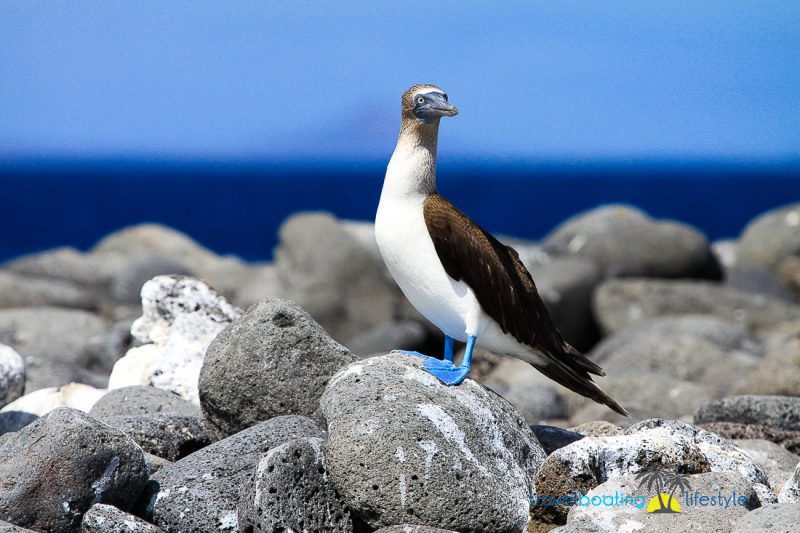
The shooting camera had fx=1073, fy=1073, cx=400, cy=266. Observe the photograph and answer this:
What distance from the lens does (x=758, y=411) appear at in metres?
8.81

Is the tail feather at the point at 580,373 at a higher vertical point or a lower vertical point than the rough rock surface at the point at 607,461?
higher

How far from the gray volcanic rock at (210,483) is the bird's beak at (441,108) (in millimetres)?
2166

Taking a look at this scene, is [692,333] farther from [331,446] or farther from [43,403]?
[331,446]

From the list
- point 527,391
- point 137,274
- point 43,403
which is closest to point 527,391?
point 527,391

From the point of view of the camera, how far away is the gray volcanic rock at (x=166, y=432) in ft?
23.4

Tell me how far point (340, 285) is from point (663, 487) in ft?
44.1

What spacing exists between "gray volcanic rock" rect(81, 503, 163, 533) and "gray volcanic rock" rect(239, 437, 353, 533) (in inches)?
22.3

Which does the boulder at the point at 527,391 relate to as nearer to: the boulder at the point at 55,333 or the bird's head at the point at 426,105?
the bird's head at the point at 426,105

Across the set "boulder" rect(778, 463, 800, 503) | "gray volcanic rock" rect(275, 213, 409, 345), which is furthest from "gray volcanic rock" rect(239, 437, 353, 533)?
"gray volcanic rock" rect(275, 213, 409, 345)

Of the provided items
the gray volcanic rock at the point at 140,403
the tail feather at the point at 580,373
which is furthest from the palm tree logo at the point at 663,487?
the gray volcanic rock at the point at 140,403

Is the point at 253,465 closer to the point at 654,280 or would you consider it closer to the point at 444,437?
the point at 444,437

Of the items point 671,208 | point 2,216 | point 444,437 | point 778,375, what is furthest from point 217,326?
point 671,208

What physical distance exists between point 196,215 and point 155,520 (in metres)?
65.2

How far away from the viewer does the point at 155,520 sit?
20.5 ft
